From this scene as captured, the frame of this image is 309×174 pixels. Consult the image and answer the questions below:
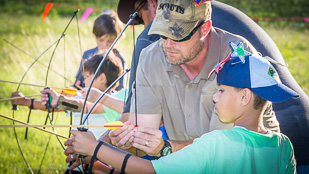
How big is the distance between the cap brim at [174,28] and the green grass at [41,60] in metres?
1.09

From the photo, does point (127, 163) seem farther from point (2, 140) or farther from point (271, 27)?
point (271, 27)

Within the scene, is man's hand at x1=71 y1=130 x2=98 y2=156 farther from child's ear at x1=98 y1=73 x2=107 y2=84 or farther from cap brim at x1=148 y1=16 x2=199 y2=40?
child's ear at x1=98 y1=73 x2=107 y2=84

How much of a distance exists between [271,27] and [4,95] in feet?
21.8

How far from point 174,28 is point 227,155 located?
105cm

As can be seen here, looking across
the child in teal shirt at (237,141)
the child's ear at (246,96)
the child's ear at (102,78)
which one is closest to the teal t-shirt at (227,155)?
the child in teal shirt at (237,141)

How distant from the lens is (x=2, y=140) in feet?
18.1

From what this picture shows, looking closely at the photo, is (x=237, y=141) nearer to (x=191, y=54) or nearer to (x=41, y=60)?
(x=191, y=54)

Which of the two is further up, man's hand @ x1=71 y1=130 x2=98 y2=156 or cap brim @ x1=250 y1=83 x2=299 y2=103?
cap brim @ x1=250 y1=83 x2=299 y2=103

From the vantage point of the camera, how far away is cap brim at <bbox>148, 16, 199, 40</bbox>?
120 inches

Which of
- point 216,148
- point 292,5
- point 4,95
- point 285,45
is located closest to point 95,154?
point 216,148

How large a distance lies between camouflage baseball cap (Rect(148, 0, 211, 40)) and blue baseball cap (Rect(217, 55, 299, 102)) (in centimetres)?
63

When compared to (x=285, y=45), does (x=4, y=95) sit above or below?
below

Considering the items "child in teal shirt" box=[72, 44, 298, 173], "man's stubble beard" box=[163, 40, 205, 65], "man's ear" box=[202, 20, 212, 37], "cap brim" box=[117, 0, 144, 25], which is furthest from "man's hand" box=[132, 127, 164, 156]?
"cap brim" box=[117, 0, 144, 25]

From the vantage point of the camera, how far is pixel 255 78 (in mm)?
2424
